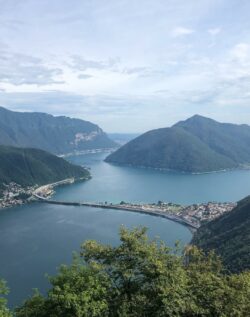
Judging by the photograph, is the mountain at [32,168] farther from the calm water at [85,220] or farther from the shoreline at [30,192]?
the calm water at [85,220]

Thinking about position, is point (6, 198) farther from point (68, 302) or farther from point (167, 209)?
point (68, 302)

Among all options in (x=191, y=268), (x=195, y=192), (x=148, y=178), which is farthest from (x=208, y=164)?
(x=191, y=268)

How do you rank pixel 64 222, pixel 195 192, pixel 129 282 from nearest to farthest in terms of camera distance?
pixel 129 282
pixel 64 222
pixel 195 192

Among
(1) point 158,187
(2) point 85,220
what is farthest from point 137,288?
(1) point 158,187

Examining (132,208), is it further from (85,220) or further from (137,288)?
(137,288)

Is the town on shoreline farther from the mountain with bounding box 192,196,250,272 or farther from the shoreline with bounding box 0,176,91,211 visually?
the mountain with bounding box 192,196,250,272

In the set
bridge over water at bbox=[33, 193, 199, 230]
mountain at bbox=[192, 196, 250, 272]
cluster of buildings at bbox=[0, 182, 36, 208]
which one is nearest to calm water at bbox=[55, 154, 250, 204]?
bridge over water at bbox=[33, 193, 199, 230]

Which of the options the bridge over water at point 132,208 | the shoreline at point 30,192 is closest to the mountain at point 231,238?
the bridge over water at point 132,208
